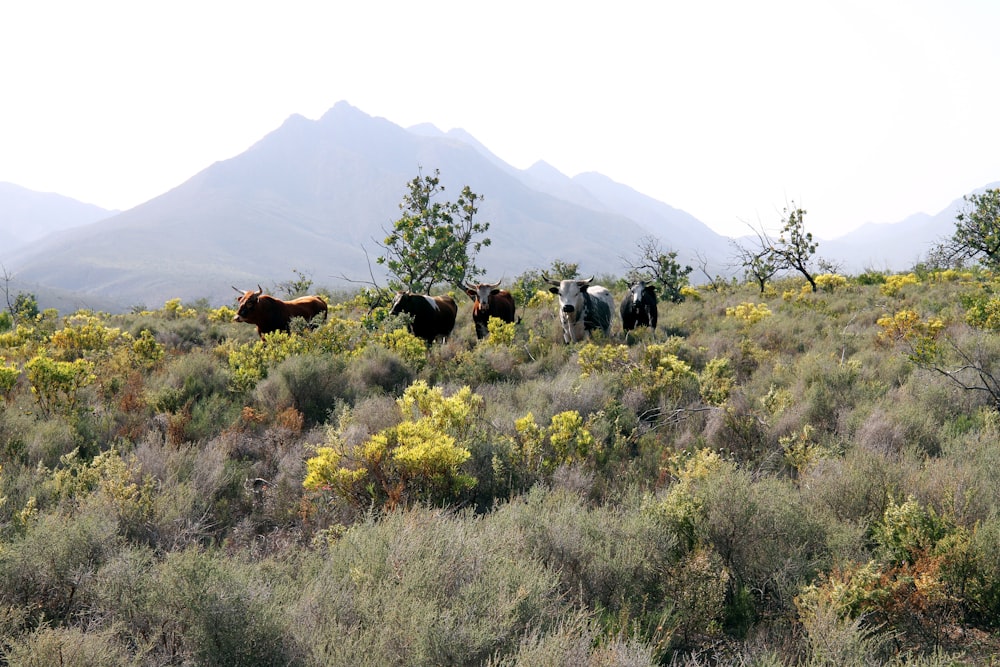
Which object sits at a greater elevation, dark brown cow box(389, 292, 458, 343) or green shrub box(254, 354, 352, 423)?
dark brown cow box(389, 292, 458, 343)

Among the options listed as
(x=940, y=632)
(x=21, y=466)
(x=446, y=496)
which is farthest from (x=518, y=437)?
(x=21, y=466)

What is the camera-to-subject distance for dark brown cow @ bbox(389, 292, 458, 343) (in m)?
10.6

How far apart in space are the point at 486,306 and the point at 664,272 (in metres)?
11.3

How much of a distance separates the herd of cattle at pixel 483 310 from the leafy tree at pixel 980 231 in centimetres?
1357

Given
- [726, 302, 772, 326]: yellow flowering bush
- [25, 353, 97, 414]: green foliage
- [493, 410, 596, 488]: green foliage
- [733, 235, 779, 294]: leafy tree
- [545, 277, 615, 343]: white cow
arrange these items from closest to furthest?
1. [493, 410, 596, 488]: green foliage
2. [25, 353, 97, 414]: green foliage
3. [545, 277, 615, 343]: white cow
4. [726, 302, 772, 326]: yellow flowering bush
5. [733, 235, 779, 294]: leafy tree

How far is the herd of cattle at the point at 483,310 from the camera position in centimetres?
1065

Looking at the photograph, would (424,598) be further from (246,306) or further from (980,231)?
(980,231)

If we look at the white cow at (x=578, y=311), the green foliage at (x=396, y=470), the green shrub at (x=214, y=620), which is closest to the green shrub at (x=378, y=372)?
the green foliage at (x=396, y=470)

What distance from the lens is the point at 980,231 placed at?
17859 mm

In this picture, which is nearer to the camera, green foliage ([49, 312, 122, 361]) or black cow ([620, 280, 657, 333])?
green foliage ([49, 312, 122, 361])

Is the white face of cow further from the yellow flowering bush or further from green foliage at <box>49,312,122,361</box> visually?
green foliage at <box>49,312,122,361</box>

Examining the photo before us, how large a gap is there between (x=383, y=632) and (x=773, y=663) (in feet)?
5.87

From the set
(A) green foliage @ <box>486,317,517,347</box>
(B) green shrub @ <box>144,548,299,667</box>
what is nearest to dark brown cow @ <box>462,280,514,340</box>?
(A) green foliage @ <box>486,317,517,347</box>

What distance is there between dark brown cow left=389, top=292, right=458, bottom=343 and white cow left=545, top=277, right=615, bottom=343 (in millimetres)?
2420
